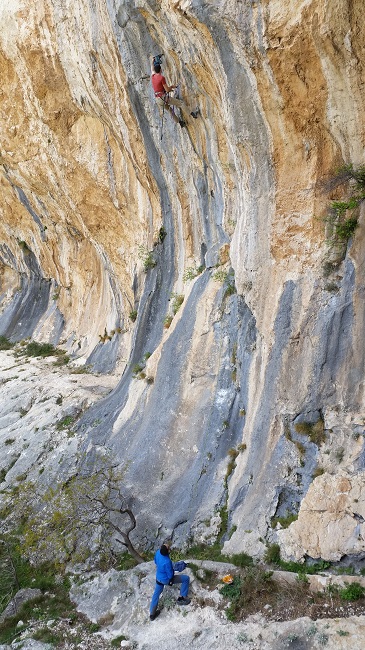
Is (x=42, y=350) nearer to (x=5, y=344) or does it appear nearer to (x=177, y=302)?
(x=5, y=344)

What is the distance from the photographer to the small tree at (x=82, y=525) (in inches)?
395

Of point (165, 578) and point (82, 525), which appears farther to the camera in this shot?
point (82, 525)

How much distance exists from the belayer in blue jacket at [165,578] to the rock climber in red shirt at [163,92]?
1117cm

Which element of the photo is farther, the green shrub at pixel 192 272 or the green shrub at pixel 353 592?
the green shrub at pixel 192 272

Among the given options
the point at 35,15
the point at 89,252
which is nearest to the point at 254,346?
the point at 35,15

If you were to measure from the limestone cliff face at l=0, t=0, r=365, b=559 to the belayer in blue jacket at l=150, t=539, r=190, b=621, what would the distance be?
1.54m

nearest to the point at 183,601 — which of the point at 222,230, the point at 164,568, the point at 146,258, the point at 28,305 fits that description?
the point at 164,568

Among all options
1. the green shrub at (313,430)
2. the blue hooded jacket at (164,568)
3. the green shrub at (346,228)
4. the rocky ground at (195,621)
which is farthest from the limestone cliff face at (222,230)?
the blue hooded jacket at (164,568)

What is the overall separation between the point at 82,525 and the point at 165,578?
3.35m

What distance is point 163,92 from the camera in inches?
468

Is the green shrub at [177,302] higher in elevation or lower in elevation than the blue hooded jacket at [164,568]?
higher

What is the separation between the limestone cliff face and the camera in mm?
8258

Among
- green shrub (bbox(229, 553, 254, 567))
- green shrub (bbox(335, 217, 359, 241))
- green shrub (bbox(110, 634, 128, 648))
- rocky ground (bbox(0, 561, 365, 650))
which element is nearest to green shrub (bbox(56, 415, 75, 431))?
rocky ground (bbox(0, 561, 365, 650))

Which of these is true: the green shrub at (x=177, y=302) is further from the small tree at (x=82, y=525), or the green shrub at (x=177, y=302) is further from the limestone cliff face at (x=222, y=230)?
the small tree at (x=82, y=525)
